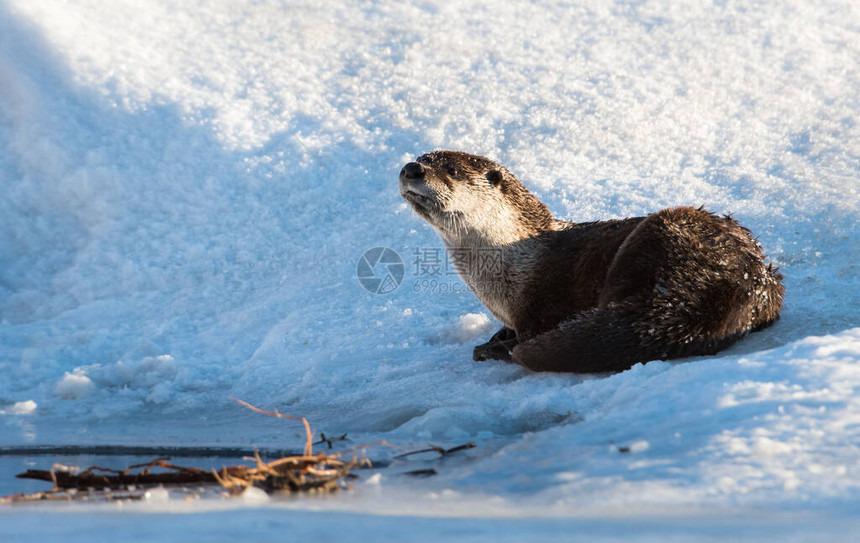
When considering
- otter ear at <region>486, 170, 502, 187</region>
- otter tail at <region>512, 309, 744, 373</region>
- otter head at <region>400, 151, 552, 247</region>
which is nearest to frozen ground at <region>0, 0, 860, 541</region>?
otter tail at <region>512, 309, 744, 373</region>

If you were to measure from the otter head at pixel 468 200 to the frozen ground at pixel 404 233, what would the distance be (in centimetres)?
64

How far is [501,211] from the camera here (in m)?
4.30

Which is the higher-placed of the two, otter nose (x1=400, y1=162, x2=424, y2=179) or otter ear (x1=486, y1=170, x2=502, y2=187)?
otter ear (x1=486, y1=170, x2=502, y2=187)

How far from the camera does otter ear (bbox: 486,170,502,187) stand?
4277 millimetres

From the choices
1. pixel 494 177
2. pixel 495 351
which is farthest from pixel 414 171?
pixel 495 351

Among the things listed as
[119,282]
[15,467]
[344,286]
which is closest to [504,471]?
[15,467]

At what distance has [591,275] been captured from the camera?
12.8 ft

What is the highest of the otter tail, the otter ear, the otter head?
the otter ear
